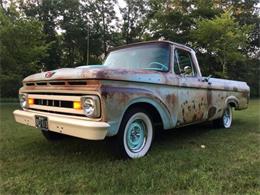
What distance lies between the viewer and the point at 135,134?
4086 mm

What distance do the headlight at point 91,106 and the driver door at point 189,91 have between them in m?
1.80

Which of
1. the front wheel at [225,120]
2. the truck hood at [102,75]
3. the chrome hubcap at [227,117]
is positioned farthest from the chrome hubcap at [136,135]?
the chrome hubcap at [227,117]

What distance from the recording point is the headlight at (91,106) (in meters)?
3.39

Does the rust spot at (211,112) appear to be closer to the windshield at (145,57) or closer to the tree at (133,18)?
the windshield at (145,57)

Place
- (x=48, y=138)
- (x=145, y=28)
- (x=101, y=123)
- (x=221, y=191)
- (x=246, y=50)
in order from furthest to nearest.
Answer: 1. (x=145, y=28)
2. (x=246, y=50)
3. (x=48, y=138)
4. (x=101, y=123)
5. (x=221, y=191)

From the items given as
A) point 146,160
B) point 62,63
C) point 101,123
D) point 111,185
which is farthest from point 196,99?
point 62,63

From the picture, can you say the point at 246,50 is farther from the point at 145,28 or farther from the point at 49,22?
the point at 49,22

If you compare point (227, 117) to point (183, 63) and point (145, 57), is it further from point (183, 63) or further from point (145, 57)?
point (145, 57)

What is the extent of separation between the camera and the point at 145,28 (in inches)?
1211

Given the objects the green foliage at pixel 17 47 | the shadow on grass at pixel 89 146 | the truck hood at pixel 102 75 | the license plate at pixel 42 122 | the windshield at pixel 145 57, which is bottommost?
the shadow on grass at pixel 89 146

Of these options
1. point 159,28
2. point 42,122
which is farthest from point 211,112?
point 159,28

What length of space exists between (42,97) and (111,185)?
1903 mm

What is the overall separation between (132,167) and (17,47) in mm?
11983

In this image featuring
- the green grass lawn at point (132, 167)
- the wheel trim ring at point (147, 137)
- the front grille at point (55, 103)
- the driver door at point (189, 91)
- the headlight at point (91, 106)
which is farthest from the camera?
the driver door at point (189, 91)
